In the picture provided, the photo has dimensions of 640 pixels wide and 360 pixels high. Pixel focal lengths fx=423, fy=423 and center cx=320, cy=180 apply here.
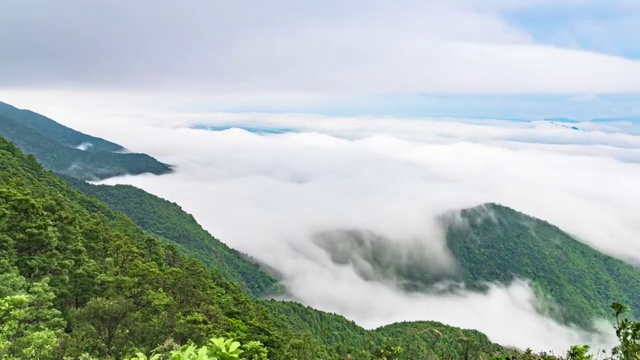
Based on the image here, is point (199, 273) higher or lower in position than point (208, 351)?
lower

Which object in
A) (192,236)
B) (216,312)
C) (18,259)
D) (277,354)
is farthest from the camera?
(192,236)

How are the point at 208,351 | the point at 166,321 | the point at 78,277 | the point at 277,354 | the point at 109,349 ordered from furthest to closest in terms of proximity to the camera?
the point at 277,354 < the point at 78,277 < the point at 166,321 < the point at 109,349 < the point at 208,351

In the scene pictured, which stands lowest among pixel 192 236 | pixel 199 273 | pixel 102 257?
pixel 192 236

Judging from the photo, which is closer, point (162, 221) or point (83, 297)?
point (83, 297)

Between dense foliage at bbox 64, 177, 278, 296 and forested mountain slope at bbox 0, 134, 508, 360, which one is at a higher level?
forested mountain slope at bbox 0, 134, 508, 360

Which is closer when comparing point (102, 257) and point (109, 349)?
point (109, 349)

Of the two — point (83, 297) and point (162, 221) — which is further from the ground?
point (83, 297)

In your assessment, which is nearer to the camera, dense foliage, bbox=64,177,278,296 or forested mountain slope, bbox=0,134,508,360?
forested mountain slope, bbox=0,134,508,360

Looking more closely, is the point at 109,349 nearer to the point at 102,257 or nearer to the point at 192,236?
the point at 102,257

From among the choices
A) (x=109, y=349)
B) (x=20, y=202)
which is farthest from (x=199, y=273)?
(x=109, y=349)

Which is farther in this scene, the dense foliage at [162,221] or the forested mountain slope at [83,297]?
the dense foliage at [162,221]

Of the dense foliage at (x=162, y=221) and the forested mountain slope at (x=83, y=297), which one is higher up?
the forested mountain slope at (x=83, y=297)
